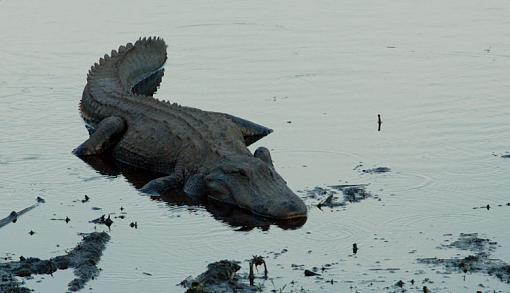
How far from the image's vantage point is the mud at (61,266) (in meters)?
8.09

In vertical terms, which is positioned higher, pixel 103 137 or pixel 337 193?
pixel 103 137

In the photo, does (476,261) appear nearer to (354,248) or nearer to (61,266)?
(354,248)

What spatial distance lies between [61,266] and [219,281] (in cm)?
117

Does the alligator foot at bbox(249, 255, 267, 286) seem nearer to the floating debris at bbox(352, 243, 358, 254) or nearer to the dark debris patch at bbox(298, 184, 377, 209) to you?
the floating debris at bbox(352, 243, 358, 254)

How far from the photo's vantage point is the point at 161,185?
1086cm

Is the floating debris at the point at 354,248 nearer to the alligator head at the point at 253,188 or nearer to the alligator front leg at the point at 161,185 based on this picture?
the alligator head at the point at 253,188

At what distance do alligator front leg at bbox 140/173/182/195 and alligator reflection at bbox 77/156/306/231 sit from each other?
2.9 inches

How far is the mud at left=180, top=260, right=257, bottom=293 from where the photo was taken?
7.92 meters

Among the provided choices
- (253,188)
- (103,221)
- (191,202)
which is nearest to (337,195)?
(253,188)

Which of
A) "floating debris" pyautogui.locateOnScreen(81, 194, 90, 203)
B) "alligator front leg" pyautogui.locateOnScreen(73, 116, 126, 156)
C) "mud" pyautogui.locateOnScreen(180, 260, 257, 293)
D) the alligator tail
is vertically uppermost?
the alligator tail

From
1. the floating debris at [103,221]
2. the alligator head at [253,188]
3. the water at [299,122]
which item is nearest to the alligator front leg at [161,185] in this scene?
the water at [299,122]

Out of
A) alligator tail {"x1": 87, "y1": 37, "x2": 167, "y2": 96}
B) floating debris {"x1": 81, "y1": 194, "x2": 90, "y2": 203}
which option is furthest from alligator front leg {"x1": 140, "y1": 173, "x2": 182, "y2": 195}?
alligator tail {"x1": 87, "y1": 37, "x2": 167, "y2": 96}

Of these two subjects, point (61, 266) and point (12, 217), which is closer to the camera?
point (61, 266)

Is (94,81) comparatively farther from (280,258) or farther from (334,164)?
(280,258)
